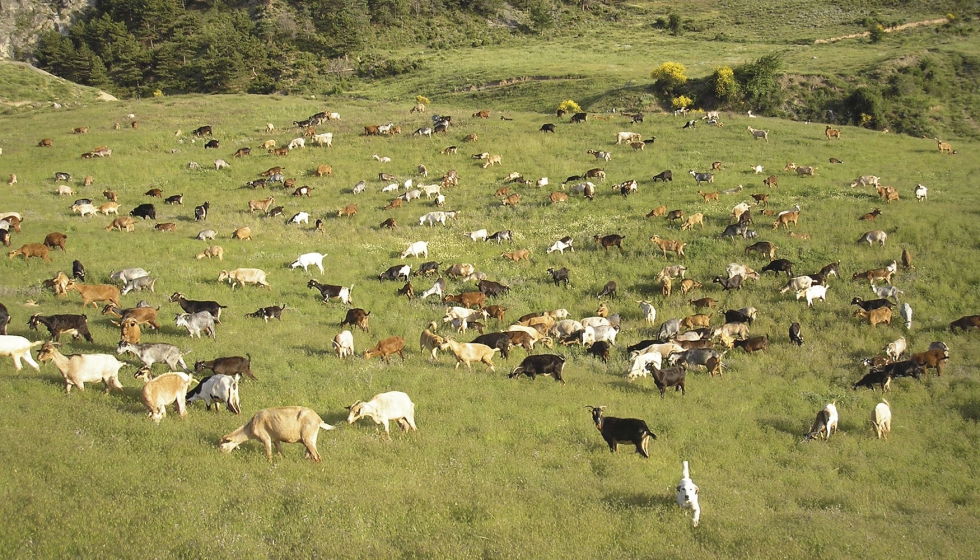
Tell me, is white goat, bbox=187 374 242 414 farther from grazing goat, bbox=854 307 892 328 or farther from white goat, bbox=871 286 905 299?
white goat, bbox=871 286 905 299

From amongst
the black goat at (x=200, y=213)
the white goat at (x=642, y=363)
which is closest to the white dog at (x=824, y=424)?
the white goat at (x=642, y=363)

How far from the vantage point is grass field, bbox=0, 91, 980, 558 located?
10.2m

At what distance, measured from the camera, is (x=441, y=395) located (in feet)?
54.7

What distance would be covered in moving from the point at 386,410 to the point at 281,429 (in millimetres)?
2469

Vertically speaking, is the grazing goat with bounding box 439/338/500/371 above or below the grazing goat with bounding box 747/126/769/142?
above

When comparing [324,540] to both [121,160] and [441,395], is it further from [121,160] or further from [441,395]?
[121,160]

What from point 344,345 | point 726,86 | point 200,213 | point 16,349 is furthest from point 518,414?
point 726,86

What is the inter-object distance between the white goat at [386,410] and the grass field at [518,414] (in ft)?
1.49

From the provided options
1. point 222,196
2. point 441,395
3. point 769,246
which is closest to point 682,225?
point 769,246

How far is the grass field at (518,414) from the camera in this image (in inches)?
404

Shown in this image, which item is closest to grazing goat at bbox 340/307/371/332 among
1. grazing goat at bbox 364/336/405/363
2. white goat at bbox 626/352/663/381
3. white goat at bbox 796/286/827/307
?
grazing goat at bbox 364/336/405/363

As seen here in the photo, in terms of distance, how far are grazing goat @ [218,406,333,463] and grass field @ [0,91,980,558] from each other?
0.33m

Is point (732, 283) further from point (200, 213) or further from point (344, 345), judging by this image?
point (200, 213)

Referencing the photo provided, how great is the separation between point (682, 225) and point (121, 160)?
1529 inches
